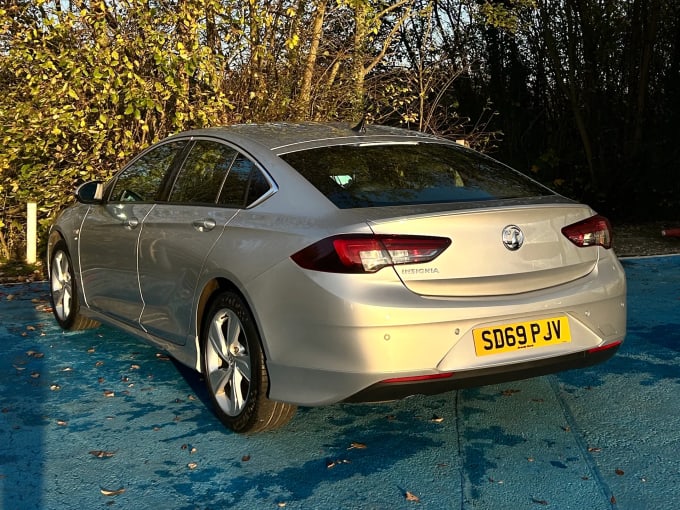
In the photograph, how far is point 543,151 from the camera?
16.7 meters

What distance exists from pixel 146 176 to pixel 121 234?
431 mm

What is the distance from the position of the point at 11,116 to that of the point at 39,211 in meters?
1.81

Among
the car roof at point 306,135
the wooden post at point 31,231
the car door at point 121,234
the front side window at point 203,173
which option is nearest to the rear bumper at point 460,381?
the car roof at point 306,135

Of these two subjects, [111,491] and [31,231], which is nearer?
[111,491]

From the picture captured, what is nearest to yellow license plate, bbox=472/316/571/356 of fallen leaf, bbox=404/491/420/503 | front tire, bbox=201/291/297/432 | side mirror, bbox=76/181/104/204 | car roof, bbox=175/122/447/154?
fallen leaf, bbox=404/491/420/503

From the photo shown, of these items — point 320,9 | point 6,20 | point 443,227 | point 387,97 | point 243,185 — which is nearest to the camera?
point 443,227

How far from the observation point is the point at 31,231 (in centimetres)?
1061

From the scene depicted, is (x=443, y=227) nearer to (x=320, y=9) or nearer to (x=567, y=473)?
(x=567, y=473)

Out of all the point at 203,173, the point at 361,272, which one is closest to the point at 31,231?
the point at 203,173

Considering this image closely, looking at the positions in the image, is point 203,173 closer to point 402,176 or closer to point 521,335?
point 402,176

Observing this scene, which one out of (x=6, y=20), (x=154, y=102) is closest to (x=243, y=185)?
(x=154, y=102)

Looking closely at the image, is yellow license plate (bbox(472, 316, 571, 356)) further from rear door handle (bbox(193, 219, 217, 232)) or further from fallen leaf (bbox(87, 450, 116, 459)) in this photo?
fallen leaf (bbox(87, 450, 116, 459))

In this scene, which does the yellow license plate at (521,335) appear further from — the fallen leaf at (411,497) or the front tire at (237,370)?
the front tire at (237,370)

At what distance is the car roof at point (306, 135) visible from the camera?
4.58 m
